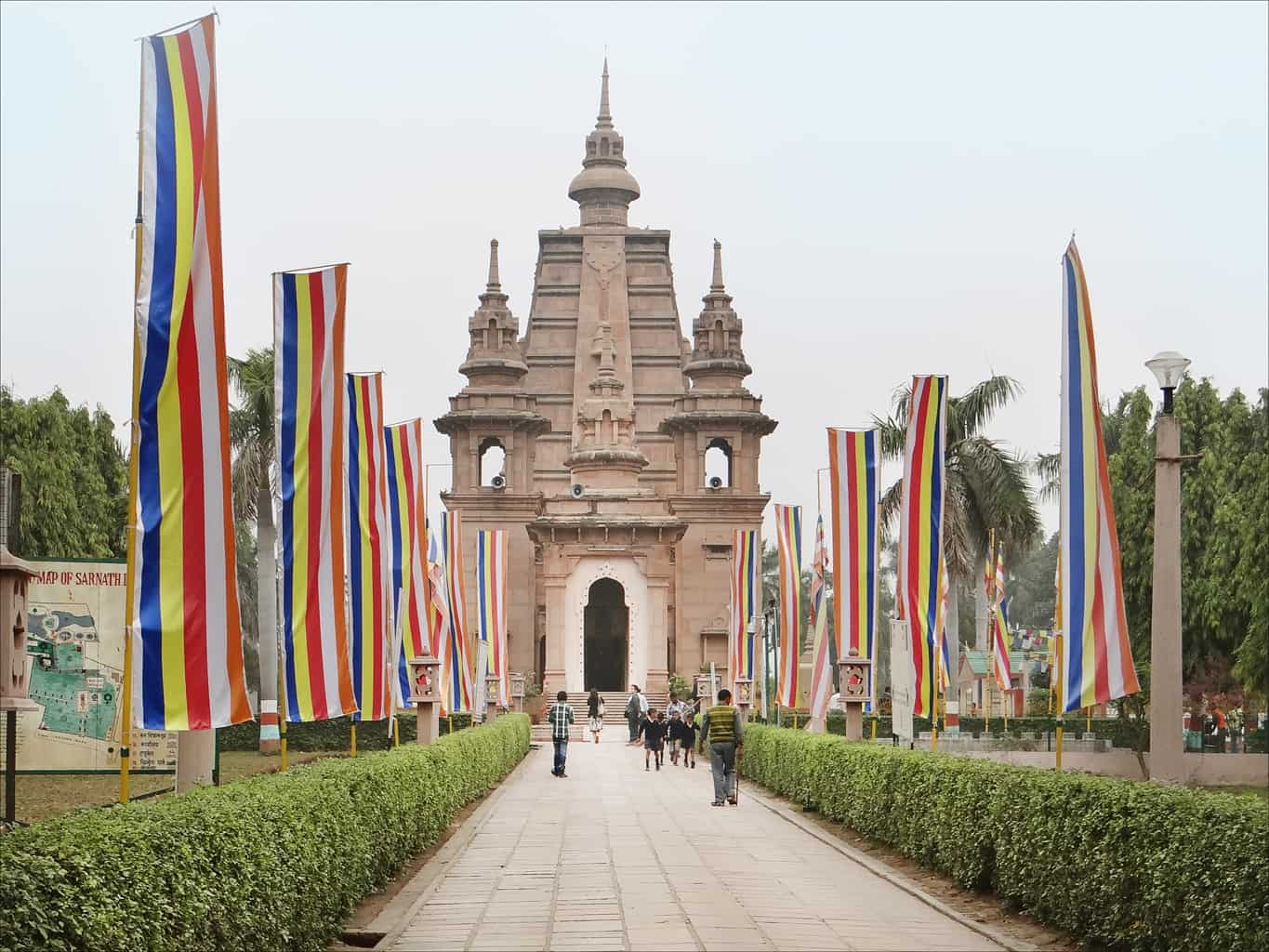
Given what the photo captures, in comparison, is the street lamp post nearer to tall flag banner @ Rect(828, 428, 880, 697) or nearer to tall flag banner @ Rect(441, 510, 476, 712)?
tall flag banner @ Rect(828, 428, 880, 697)

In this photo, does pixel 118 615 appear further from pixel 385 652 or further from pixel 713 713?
pixel 713 713

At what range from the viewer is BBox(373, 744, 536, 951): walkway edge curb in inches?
482

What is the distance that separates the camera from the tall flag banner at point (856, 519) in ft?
81.7

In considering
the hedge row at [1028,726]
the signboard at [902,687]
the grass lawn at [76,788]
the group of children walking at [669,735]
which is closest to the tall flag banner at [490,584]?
the group of children walking at [669,735]

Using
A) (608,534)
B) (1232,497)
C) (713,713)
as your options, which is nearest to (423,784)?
(713,713)

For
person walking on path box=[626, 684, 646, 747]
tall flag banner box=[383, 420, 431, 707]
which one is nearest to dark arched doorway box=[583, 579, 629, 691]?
person walking on path box=[626, 684, 646, 747]

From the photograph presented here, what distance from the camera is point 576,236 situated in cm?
7988

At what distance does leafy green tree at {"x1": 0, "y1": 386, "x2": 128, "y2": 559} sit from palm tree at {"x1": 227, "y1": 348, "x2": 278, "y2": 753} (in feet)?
15.4

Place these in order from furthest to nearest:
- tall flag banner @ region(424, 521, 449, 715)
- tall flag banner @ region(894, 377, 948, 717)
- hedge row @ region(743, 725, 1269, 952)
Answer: tall flag banner @ region(424, 521, 449, 715) → tall flag banner @ region(894, 377, 948, 717) → hedge row @ region(743, 725, 1269, 952)

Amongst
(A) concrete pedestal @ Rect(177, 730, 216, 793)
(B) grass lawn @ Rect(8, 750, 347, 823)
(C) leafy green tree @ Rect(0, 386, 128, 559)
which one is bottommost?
(B) grass lawn @ Rect(8, 750, 347, 823)

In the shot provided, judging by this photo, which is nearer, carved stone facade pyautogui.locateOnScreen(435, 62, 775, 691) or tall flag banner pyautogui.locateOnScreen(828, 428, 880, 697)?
tall flag banner pyautogui.locateOnScreen(828, 428, 880, 697)

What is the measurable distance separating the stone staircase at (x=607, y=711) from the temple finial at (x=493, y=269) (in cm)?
2174

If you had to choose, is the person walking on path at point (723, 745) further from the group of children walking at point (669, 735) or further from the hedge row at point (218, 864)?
the group of children walking at point (669, 735)

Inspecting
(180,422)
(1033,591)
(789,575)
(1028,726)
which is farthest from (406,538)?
(1033,591)
